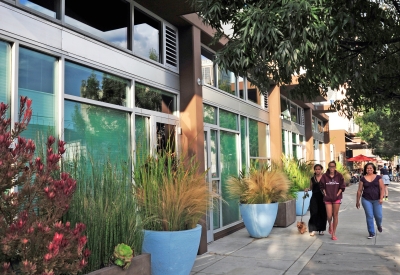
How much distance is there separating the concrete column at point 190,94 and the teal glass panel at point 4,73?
370cm

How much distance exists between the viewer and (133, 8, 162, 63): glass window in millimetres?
7035

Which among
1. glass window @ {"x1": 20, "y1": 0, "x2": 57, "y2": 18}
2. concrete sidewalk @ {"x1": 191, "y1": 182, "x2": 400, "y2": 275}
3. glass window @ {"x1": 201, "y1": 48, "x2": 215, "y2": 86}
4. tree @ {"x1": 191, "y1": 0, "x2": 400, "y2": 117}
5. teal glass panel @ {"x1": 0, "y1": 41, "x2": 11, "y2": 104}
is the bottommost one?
concrete sidewalk @ {"x1": 191, "y1": 182, "x2": 400, "y2": 275}

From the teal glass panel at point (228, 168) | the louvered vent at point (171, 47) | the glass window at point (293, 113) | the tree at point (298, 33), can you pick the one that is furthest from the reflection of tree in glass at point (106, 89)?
the glass window at point (293, 113)

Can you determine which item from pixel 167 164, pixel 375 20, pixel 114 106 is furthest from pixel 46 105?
pixel 375 20

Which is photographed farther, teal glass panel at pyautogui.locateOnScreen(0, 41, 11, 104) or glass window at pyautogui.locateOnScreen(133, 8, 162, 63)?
glass window at pyautogui.locateOnScreen(133, 8, 162, 63)

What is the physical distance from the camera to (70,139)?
17.2 ft

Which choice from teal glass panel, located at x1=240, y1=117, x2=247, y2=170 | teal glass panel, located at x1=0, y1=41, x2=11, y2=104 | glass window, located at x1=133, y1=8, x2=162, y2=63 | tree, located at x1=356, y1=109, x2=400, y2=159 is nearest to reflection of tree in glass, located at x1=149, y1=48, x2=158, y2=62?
glass window, located at x1=133, y1=8, x2=162, y2=63

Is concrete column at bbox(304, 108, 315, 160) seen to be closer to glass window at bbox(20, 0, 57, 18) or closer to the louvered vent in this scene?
the louvered vent

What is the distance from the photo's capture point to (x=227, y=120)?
398 inches

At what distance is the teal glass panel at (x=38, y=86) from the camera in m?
4.64

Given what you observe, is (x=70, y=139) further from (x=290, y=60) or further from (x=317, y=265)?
(x=317, y=265)

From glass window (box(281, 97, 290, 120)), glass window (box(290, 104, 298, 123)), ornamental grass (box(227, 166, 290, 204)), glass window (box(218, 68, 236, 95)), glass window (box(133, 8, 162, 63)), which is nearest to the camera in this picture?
glass window (box(133, 8, 162, 63))

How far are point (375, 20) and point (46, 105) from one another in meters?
4.35

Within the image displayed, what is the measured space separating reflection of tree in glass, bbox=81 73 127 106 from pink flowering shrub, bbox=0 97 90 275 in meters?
2.83
